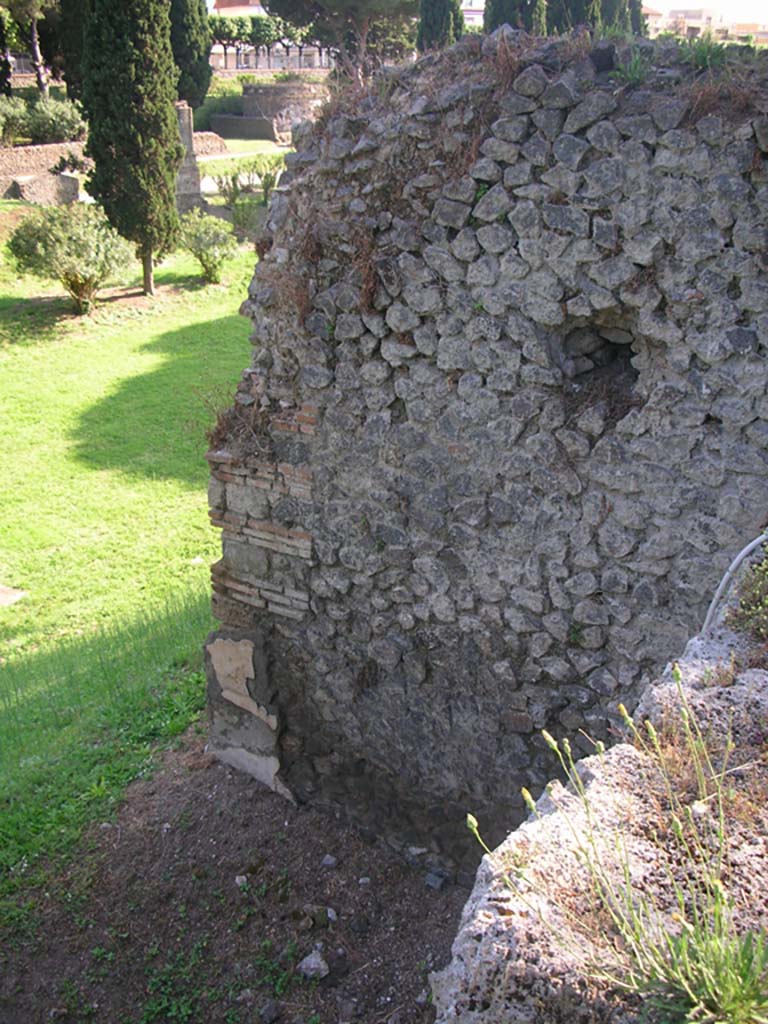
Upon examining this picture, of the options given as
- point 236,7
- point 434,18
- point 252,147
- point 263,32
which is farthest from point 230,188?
point 236,7

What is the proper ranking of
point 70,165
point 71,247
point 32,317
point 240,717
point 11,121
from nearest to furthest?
1. point 240,717
2. point 71,247
3. point 32,317
4. point 70,165
5. point 11,121

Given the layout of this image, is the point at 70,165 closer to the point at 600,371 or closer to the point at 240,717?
the point at 240,717

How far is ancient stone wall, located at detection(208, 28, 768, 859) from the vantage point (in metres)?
3.37

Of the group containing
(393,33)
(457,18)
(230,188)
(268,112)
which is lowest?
(230,188)

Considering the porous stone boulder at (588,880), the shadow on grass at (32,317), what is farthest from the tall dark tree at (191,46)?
the porous stone boulder at (588,880)

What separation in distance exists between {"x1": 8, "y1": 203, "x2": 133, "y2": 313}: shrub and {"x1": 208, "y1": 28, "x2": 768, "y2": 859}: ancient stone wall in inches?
403

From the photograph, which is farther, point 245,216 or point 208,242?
point 245,216

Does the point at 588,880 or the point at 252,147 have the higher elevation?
the point at 252,147

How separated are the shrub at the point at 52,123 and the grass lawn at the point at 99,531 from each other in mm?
5432

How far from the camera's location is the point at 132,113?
13.1 m

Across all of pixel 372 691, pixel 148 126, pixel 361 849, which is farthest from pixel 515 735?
pixel 148 126

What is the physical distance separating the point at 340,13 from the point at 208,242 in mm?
16654

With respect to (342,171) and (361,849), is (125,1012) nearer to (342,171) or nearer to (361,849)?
(361,849)

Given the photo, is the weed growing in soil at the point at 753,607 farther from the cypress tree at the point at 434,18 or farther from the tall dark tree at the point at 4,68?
the tall dark tree at the point at 4,68
